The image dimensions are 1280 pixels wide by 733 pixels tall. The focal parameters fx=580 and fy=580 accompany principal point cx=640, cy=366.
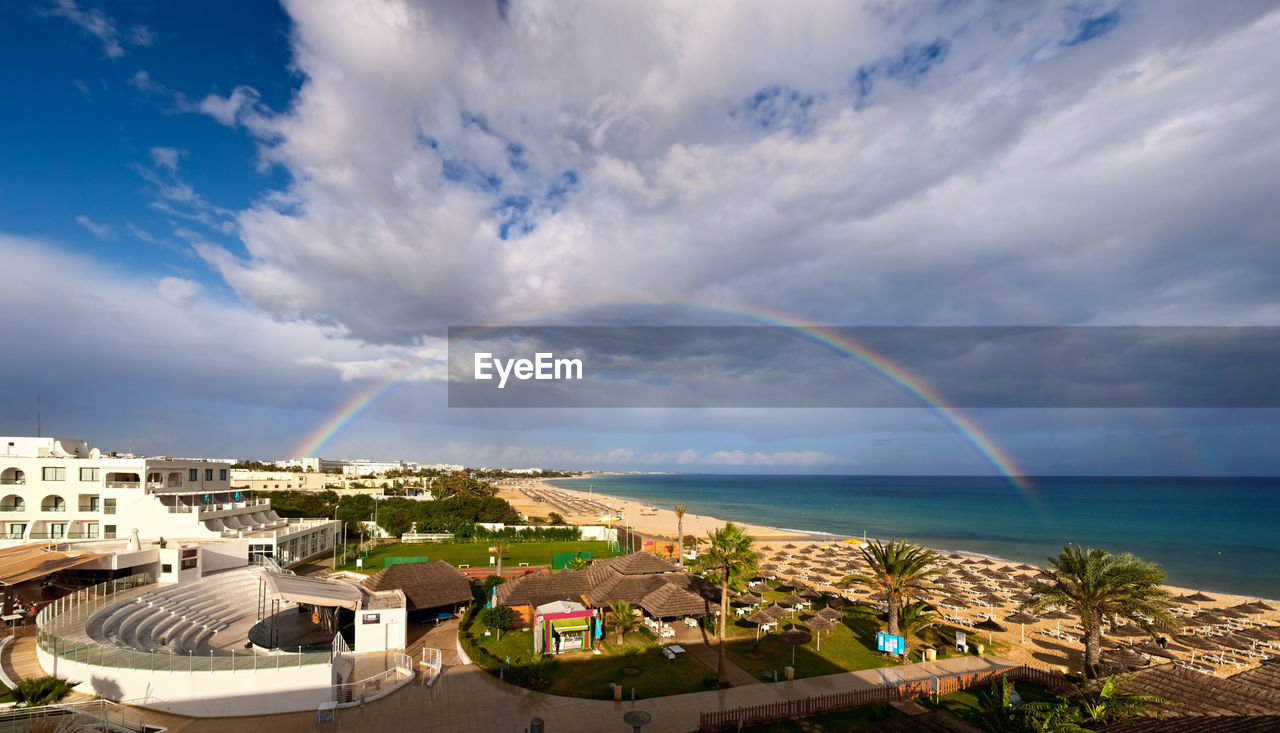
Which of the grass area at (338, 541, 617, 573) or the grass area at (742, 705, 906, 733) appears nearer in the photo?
the grass area at (742, 705, 906, 733)

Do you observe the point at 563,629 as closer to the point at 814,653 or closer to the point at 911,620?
the point at 814,653

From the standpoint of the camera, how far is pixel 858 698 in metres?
19.2

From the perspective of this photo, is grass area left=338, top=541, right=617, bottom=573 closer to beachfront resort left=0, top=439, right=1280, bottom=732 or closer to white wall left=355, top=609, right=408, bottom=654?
beachfront resort left=0, top=439, right=1280, bottom=732

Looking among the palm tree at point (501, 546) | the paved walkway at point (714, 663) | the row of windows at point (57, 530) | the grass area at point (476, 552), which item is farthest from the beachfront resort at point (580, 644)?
the palm tree at point (501, 546)

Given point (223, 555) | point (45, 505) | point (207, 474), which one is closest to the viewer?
point (223, 555)

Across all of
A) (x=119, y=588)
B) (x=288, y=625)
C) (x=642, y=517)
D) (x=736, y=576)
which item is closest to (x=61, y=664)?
(x=288, y=625)

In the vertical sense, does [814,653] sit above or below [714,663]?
below

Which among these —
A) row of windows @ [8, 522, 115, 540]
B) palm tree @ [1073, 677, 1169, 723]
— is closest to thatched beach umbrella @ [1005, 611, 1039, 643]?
palm tree @ [1073, 677, 1169, 723]

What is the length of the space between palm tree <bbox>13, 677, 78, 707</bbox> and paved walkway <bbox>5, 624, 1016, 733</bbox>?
7.33 feet

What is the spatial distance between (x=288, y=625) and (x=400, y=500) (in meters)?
47.9

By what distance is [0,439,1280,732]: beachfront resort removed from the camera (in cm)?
1708

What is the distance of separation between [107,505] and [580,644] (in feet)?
120

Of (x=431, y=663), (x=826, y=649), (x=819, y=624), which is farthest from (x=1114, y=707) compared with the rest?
(x=431, y=663)

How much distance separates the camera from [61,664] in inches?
684
